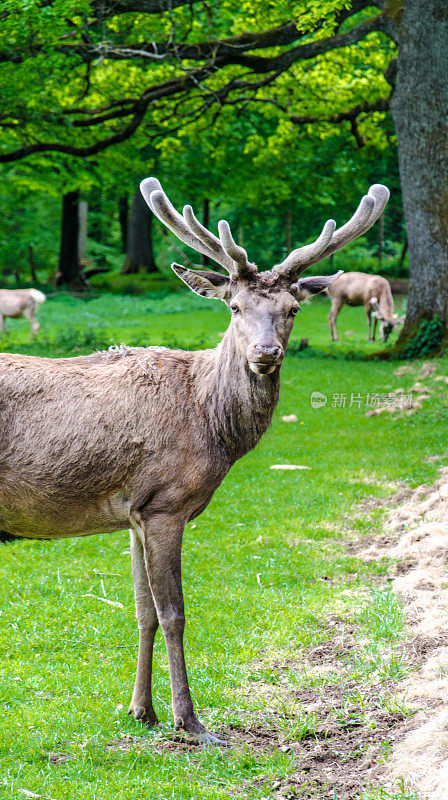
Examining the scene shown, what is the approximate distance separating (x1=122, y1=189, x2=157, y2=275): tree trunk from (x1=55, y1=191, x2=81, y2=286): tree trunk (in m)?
2.00

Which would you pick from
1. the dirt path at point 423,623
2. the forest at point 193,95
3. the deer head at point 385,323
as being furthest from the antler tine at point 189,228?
the deer head at point 385,323

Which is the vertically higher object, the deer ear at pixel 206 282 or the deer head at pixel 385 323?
the deer ear at pixel 206 282

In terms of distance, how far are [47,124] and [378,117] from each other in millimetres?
8104

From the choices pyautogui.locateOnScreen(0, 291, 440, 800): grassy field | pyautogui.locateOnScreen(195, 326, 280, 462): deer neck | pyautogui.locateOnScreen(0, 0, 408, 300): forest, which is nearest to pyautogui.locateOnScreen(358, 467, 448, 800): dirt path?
pyautogui.locateOnScreen(0, 291, 440, 800): grassy field

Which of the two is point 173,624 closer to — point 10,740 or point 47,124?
point 10,740

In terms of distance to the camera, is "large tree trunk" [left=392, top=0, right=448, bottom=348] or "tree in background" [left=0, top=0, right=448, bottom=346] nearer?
"large tree trunk" [left=392, top=0, right=448, bottom=348]

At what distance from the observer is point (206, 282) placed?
14.7 feet

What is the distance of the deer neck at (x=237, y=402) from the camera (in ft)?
14.3

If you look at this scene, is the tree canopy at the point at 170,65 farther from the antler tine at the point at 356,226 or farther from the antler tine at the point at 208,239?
the antler tine at the point at 208,239

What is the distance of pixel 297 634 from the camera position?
5.30m

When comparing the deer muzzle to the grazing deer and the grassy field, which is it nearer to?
the grassy field

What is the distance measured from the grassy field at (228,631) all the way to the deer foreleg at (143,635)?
0.37 feet

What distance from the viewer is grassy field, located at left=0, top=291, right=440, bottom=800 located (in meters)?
3.99

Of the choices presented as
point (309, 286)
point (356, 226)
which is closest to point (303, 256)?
point (309, 286)
